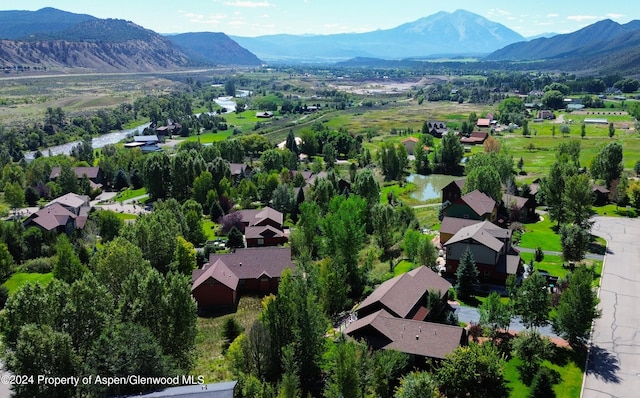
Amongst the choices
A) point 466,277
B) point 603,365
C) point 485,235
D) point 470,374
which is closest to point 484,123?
point 485,235

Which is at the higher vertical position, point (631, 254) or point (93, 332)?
point (93, 332)

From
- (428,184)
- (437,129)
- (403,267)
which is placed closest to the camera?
(403,267)

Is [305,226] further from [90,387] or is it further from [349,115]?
[349,115]

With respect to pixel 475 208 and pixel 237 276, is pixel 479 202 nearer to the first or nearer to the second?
pixel 475 208

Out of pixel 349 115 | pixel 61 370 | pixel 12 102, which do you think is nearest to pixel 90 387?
pixel 61 370

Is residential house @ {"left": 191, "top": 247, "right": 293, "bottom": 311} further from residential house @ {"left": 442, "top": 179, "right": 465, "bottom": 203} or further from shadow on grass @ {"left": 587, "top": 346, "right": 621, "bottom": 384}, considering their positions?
residential house @ {"left": 442, "top": 179, "right": 465, "bottom": 203}

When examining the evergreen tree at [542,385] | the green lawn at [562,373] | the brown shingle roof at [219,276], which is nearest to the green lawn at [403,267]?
the brown shingle roof at [219,276]

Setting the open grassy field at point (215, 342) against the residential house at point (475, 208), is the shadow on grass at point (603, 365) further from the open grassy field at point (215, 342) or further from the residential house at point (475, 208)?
the residential house at point (475, 208)
